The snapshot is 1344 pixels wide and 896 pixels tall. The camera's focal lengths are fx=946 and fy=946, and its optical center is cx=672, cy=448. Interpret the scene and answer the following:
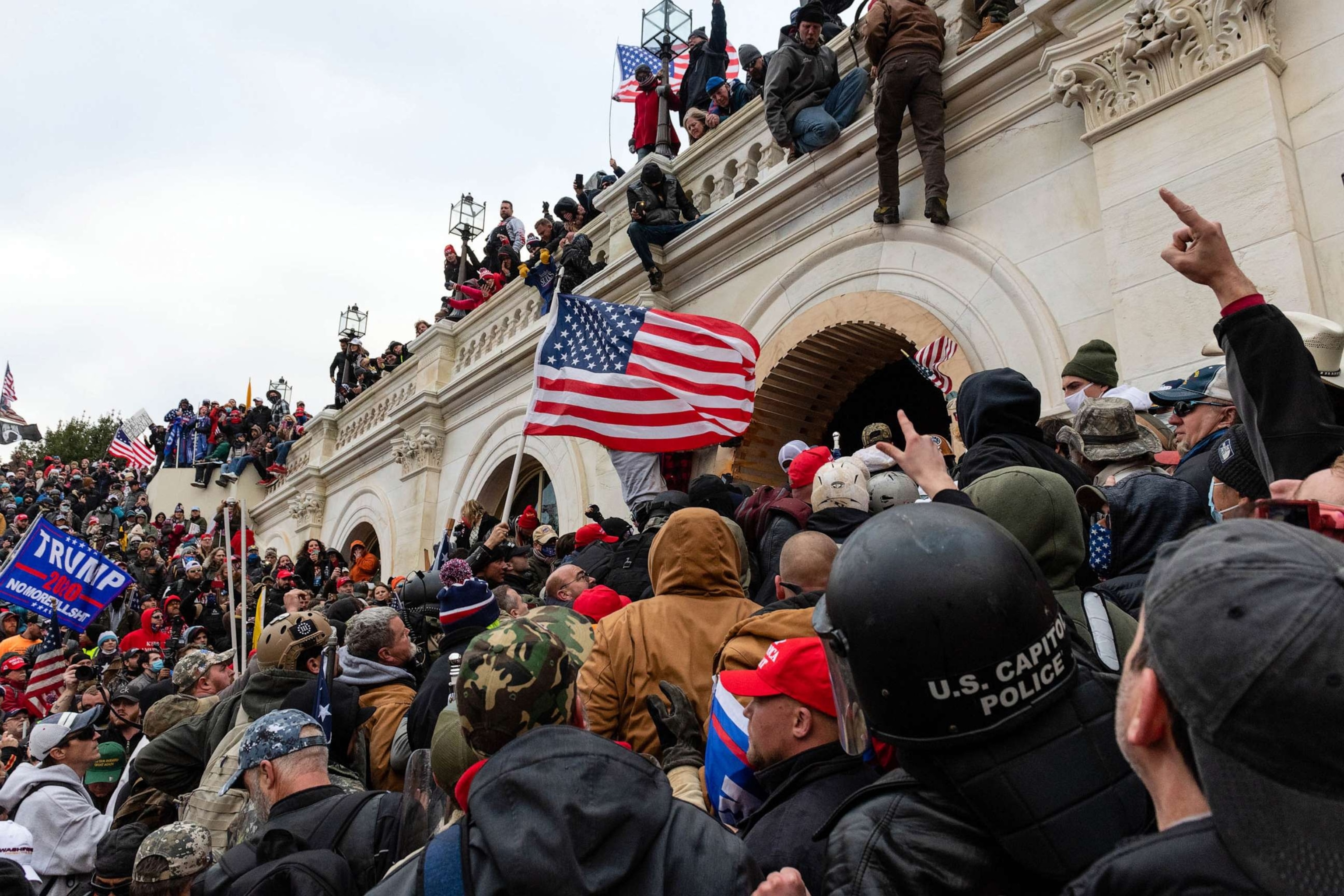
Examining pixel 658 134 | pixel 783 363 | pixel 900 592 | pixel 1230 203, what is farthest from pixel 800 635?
pixel 658 134

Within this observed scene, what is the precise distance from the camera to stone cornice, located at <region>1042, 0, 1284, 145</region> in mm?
6219

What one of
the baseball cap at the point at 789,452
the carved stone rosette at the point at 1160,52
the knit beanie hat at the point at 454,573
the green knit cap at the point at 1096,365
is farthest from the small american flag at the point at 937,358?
the knit beanie hat at the point at 454,573

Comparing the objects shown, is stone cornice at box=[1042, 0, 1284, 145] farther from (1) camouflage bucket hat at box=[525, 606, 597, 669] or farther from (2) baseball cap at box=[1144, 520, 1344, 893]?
(2) baseball cap at box=[1144, 520, 1344, 893]

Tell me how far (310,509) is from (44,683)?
10025 millimetres

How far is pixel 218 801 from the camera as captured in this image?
4.01 metres

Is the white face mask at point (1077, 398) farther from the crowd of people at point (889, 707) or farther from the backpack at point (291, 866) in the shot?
the backpack at point (291, 866)

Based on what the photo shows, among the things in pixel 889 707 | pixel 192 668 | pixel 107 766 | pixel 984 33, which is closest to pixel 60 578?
pixel 107 766

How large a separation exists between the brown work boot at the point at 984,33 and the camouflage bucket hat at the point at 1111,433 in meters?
5.39

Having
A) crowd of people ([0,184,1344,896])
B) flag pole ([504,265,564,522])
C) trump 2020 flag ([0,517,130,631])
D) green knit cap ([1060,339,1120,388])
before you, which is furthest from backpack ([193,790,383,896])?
trump 2020 flag ([0,517,130,631])

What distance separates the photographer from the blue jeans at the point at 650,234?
11.1 m

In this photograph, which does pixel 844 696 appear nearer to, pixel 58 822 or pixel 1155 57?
pixel 58 822

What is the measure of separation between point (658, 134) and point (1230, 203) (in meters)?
8.49

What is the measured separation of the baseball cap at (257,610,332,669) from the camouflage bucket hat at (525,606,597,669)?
1.60 metres

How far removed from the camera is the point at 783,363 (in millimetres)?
9562
